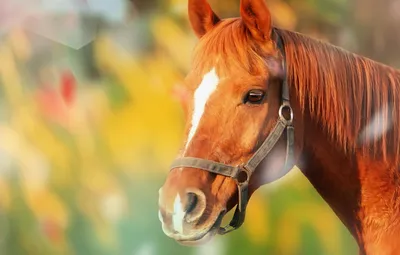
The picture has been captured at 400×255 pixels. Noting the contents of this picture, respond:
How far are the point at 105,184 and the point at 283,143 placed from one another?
615 millimetres

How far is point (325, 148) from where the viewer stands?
95 centimetres

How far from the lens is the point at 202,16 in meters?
1.03

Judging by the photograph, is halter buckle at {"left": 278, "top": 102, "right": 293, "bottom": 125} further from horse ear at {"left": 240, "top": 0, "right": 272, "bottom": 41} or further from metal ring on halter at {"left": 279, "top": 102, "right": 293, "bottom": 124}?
horse ear at {"left": 240, "top": 0, "right": 272, "bottom": 41}

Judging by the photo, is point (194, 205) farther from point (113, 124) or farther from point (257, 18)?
point (113, 124)

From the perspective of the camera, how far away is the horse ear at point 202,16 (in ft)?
3.34

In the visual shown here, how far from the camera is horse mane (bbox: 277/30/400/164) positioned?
94 centimetres

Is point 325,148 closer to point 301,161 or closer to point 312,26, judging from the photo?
point 301,161

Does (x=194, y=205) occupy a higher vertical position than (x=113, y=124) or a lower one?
higher

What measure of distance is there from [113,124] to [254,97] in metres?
0.56

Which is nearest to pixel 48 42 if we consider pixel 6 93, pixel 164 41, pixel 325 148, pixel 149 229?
pixel 6 93

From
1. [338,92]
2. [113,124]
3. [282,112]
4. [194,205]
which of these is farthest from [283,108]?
[113,124]

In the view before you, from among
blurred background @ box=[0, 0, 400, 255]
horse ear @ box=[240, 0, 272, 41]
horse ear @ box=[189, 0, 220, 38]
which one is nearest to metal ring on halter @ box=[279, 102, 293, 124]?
horse ear @ box=[240, 0, 272, 41]

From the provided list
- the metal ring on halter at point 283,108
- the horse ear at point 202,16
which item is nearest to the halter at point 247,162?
the metal ring on halter at point 283,108

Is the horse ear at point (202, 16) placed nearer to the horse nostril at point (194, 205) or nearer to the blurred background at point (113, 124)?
the blurred background at point (113, 124)
